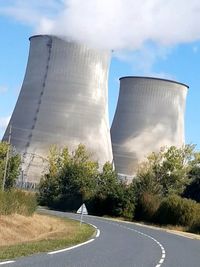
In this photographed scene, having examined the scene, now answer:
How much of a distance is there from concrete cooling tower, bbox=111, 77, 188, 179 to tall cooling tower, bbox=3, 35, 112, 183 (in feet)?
21.1

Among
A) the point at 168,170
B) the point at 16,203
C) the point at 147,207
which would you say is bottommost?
the point at 16,203

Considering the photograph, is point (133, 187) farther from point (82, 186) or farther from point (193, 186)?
point (193, 186)

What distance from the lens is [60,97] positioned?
54625 mm

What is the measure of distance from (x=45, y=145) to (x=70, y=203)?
23.6 ft

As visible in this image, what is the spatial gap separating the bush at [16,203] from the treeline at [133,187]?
10.9 meters

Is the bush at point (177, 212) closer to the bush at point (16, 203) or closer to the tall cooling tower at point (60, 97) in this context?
the bush at point (16, 203)

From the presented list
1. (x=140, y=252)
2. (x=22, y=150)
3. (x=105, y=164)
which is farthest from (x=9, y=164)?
Answer: (x=140, y=252)

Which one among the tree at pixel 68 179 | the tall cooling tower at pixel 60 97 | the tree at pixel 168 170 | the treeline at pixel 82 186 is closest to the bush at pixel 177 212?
the treeline at pixel 82 186

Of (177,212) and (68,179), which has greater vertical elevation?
(68,179)

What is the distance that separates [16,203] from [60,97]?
27.7 meters

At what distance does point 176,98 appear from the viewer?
62.8 m

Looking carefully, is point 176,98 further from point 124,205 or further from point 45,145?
point 124,205

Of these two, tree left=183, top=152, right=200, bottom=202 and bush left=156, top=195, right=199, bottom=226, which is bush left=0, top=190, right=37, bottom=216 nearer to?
bush left=156, top=195, right=199, bottom=226

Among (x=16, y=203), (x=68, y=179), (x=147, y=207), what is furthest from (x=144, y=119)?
(x=16, y=203)
